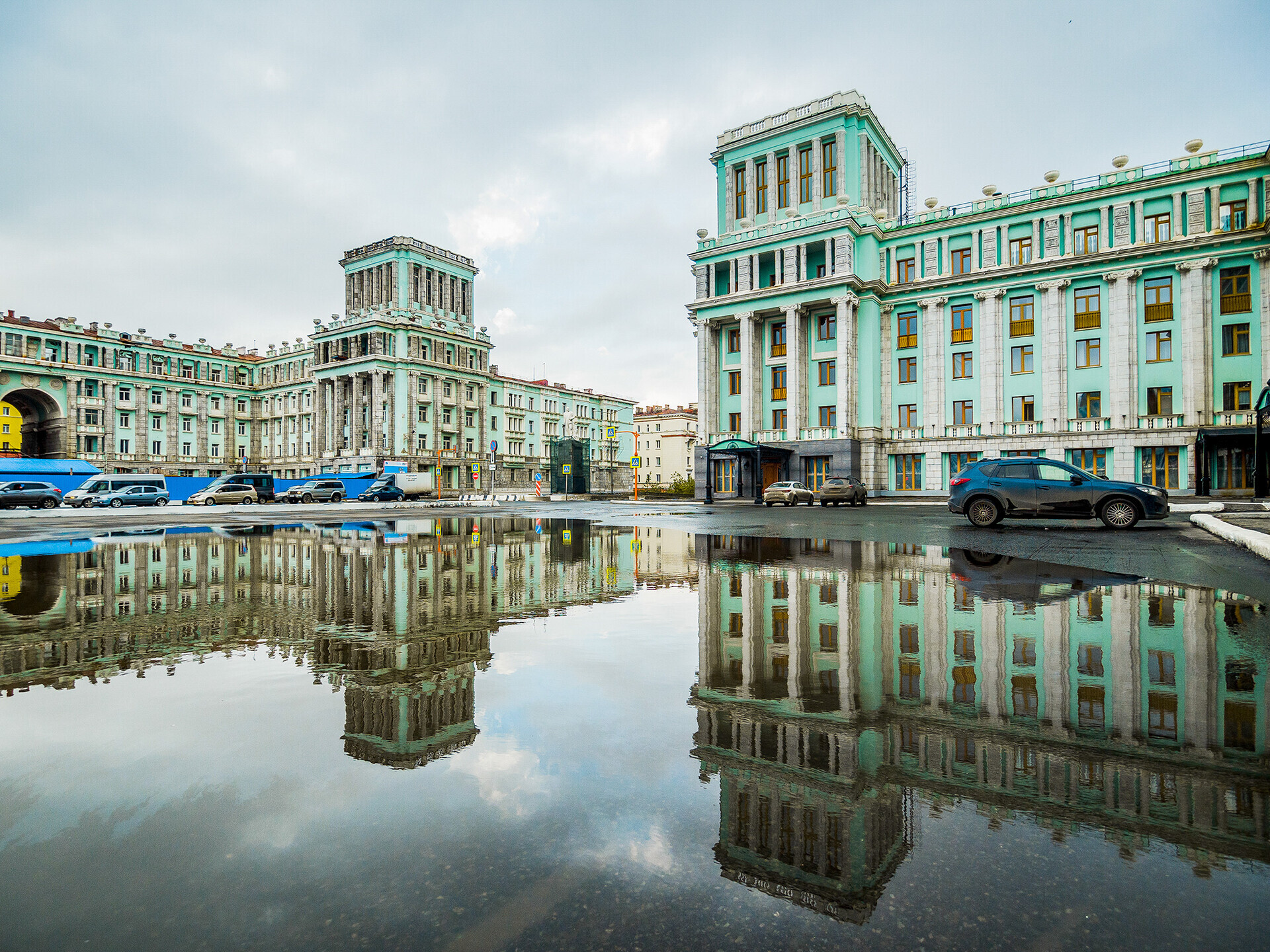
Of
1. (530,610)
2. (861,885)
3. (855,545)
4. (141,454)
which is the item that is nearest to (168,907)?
(861,885)

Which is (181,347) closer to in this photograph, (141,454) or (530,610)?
(141,454)

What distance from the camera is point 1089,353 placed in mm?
42281

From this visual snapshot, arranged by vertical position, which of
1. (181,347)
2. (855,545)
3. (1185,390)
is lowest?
(855,545)

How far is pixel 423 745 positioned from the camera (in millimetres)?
3361

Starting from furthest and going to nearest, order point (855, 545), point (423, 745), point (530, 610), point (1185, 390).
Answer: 1. point (1185, 390)
2. point (855, 545)
3. point (530, 610)
4. point (423, 745)

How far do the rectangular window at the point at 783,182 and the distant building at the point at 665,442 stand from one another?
2675 inches

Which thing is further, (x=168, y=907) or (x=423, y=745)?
(x=423, y=745)

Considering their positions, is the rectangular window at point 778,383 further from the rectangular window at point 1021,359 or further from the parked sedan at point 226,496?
the parked sedan at point 226,496

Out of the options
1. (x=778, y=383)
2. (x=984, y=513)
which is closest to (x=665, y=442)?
(x=778, y=383)

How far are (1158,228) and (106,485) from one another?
65653mm

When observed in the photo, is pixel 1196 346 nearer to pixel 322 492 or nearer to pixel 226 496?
pixel 322 492

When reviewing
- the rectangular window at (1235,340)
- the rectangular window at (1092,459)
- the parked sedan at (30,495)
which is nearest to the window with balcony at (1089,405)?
the rectangular window at (1092,459)

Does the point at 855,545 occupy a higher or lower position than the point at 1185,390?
lower

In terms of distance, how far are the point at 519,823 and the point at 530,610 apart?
4.53 metres
